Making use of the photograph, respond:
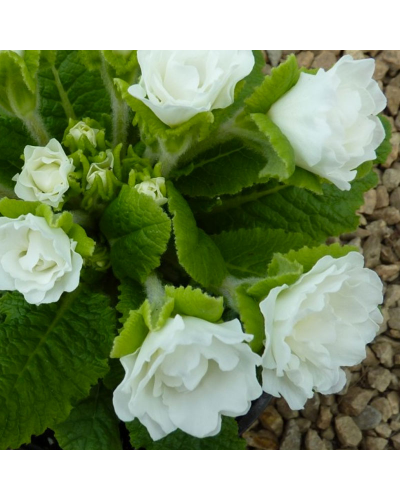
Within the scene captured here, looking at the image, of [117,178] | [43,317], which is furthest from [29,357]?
[117,178]

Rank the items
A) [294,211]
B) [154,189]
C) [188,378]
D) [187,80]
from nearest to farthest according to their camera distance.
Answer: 1. [188,378]
2. [187,80]
3. [154,189]
4. [294,211]

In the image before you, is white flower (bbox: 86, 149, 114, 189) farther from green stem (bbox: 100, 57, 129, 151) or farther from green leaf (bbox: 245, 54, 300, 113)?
green leaf (bbox: 245, 54, 300, 113)

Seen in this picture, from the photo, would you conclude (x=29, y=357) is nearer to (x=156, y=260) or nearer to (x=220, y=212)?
(x=156, y=260)

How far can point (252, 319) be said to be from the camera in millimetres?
871

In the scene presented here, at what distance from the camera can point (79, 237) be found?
2.95 feet

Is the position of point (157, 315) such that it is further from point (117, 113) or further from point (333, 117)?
point (117, 113)

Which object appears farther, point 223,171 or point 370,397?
point 370,397

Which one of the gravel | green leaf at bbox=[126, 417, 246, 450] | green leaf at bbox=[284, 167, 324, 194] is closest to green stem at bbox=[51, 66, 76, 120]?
green leaf at bbox=[284, 167, 324, 194]

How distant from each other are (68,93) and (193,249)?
472 millimetres

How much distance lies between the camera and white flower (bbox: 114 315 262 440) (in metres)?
0.77

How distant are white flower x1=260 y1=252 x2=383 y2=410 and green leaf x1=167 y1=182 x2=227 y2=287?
0.19 meters

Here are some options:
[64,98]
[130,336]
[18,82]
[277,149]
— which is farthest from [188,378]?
[64,98]

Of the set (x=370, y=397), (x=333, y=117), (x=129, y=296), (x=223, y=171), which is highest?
(x=333, y=117)
